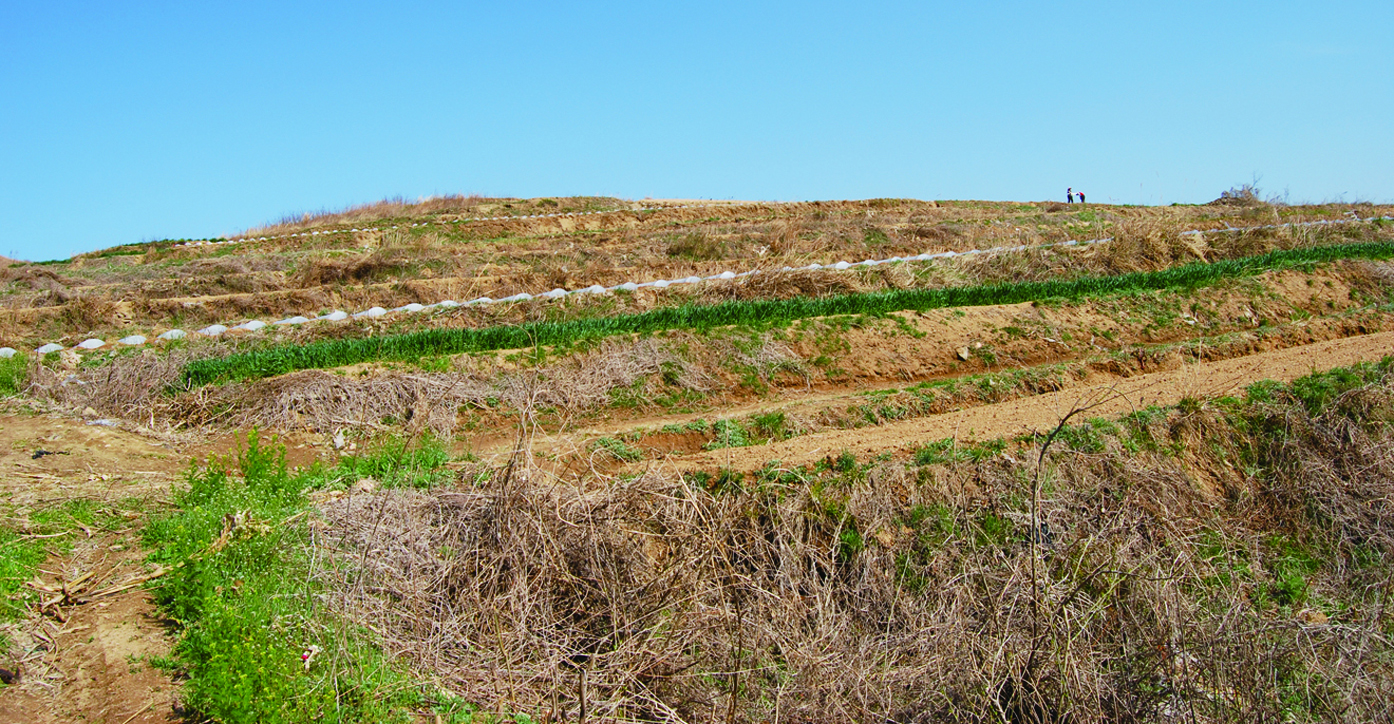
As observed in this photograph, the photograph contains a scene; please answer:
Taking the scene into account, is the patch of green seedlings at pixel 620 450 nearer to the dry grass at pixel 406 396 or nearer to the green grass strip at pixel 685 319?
the dry grass at pixel 406 396

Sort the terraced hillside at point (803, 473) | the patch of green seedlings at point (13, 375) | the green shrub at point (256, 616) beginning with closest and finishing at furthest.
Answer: the green shrub at point (256, 616)
the terraced hillside at point (803, 473)
the patch of green seedlings at point (13, 375)

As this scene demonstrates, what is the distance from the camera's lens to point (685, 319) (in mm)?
12188

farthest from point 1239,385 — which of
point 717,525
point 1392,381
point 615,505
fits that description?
point 615,505

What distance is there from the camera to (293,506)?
20.9 feet

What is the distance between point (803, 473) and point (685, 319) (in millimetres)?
5151

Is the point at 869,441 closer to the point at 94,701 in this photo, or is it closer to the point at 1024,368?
the point at 1024,368

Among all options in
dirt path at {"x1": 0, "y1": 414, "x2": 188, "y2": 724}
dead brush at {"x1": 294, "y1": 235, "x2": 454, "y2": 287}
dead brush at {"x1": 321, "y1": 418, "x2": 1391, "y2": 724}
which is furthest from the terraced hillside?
dead brush at {"x1": 294, "y1": 235, "x2": 454, "y2": 287}

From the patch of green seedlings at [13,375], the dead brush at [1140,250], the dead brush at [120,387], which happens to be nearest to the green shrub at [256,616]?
the dead brush at [120,387]

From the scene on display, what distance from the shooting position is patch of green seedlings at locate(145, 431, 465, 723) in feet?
13.9

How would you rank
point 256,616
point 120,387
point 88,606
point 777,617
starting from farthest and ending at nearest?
point 120,387 → point 777,617 → point 88,606 → point 256,616

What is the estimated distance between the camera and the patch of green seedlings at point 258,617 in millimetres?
4238

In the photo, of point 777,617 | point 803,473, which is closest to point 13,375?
point 803,473

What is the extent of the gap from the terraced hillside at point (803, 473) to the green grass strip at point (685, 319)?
2.4 inches

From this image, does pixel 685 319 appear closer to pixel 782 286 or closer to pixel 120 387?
pixel 782 286
